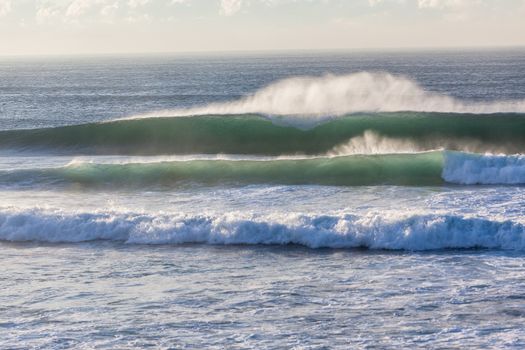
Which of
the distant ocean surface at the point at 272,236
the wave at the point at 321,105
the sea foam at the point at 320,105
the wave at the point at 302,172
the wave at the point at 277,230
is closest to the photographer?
the distant ocean surface at the point at 272,236

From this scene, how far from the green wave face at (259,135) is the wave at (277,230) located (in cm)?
1048

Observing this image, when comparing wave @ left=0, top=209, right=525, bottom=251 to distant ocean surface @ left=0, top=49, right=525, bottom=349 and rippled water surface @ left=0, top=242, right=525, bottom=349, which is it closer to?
distant ocean surface @ left=0, top=49, right=525, bottom=349

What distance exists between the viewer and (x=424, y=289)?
10133 millimetres

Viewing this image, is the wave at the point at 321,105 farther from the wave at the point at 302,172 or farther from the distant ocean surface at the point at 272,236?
the wave at the point at 302,172

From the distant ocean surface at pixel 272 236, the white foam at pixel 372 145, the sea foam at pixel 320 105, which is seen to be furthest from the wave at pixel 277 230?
the sea foam at pixel 320 105

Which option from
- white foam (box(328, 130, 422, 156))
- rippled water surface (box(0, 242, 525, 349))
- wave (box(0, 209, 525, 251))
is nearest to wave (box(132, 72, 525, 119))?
white foam (box(328, 130, 422, 156))

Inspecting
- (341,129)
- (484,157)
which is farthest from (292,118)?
(484,157)

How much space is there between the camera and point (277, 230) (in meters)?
13.3

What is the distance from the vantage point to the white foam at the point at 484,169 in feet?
59.1

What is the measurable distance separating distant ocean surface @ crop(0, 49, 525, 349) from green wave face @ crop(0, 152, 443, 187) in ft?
0.22

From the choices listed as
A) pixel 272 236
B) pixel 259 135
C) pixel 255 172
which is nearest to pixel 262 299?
pixel 272 236

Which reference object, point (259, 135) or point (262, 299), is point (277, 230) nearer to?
point (262, 299)

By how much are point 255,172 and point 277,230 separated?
21.4 ft

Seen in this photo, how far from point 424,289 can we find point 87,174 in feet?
38.8
